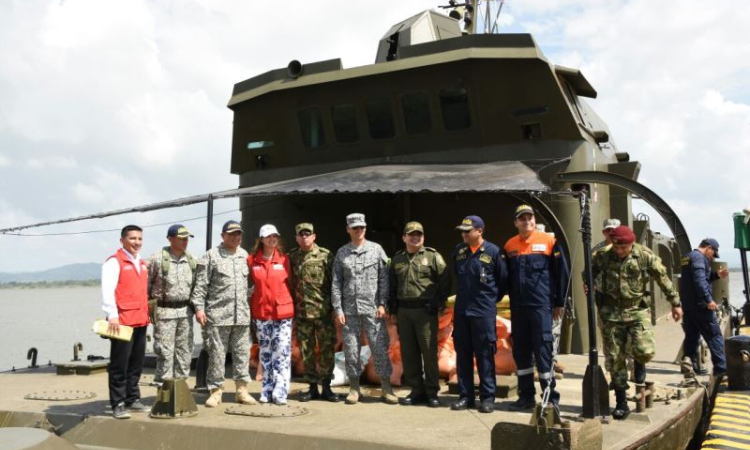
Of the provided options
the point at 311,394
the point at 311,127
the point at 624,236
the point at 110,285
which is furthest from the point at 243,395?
the point at 311,127

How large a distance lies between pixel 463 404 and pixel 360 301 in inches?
49.6

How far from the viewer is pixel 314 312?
666 cm

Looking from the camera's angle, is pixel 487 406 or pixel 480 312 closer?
pixel 487 406

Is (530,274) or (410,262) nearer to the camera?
(530,274)

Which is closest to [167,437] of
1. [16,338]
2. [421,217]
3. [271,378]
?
[271,378]

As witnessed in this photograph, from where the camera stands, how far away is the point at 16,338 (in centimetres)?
3112

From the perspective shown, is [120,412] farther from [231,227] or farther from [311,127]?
[311,127]

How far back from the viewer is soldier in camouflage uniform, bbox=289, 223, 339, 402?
21.8ft

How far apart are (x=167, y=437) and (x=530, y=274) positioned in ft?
10.3

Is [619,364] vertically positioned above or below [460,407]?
above

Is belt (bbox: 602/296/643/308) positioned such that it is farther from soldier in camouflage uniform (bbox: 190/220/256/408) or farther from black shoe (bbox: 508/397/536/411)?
soldier in camouflage uniform (bbox: 190/220/256/408)

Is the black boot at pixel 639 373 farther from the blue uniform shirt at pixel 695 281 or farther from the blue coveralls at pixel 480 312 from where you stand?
the blue uniform shirt at pixel 695 281

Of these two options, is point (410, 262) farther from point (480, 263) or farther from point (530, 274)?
point (530, 274)

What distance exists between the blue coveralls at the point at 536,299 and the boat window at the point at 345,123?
458 cm
